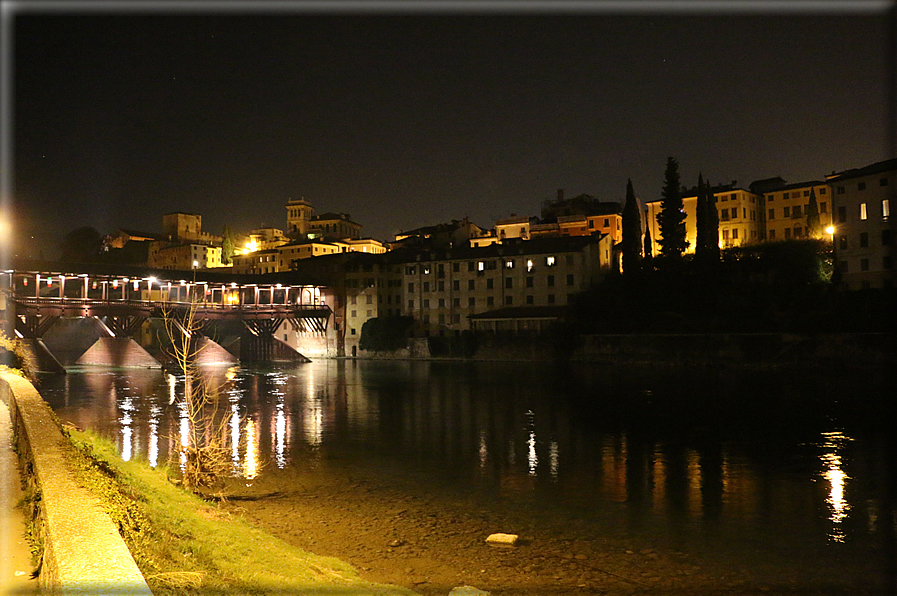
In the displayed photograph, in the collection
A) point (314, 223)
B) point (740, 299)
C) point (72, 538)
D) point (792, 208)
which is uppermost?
point (314, 223)

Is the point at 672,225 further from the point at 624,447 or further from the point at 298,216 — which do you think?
the point at 298,216

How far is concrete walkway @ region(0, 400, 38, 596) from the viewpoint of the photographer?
5.11 m

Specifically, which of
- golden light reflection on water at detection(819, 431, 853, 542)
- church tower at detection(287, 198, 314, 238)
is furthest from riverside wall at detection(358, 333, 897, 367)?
church tower at detection(287, 198, 314, 238)

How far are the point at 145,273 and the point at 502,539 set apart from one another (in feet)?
188

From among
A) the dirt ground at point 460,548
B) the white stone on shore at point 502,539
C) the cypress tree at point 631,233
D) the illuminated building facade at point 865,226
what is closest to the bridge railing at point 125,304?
the dirt ground at point 460,548

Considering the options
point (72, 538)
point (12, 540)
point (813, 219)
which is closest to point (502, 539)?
point (12, 540)

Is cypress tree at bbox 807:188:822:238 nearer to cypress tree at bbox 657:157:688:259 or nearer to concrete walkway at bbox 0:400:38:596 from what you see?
cypress tree at bbox 657:157:688:259

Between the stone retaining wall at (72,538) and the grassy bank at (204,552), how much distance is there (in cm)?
26

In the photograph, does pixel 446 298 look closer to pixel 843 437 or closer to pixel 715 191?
pixel 715 191

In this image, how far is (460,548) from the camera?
9562 mm

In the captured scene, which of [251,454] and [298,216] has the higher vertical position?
[298,216]

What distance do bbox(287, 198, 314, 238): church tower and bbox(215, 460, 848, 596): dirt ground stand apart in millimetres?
117147

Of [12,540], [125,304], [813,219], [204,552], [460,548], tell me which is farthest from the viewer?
[813,219]

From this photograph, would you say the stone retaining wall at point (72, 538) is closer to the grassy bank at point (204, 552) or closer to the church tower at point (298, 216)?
the grassy bank at point (204, 552)
